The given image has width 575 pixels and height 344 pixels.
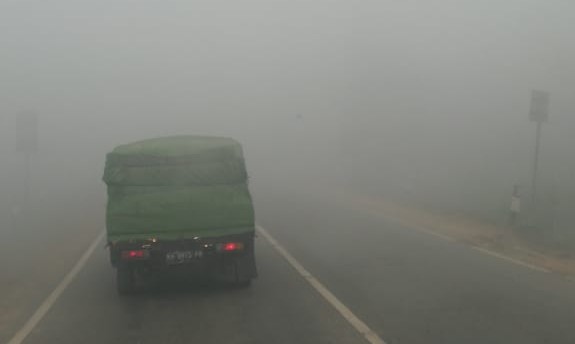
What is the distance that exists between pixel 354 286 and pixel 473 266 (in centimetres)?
270

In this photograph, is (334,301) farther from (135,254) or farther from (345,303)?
(135,254)

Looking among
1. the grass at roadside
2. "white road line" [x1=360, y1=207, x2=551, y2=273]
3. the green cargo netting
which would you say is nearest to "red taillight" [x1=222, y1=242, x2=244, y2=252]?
the green cargo netting

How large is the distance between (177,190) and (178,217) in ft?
2.75

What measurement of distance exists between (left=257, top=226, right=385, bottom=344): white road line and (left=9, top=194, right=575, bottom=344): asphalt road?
0.30 feet

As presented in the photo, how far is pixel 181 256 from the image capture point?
991cm

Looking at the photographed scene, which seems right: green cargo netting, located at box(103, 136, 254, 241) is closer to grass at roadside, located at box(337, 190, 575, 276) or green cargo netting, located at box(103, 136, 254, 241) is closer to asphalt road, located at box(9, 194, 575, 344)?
asphalt road, located at box(9, 194, 575, 344)

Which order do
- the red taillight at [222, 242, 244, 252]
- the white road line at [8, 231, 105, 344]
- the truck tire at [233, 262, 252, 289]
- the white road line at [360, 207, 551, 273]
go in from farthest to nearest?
the white road line at [360, 207, 551, 273]
the truck tire at [233, 262, 252, 289]
the red taillight at [222, 242, 244, 252]
the white road line at [8, 231, 105, 344]

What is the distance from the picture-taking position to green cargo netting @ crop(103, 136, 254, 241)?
9.90m

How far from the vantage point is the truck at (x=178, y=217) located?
32.3 ft

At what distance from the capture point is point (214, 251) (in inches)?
393

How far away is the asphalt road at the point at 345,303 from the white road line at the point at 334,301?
0.30 feet

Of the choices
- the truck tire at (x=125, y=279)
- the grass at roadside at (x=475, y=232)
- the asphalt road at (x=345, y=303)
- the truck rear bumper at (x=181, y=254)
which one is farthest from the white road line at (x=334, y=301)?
the grass at roadside at (x=475, y=232)

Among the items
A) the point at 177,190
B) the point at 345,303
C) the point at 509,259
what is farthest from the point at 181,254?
the point at 509,259

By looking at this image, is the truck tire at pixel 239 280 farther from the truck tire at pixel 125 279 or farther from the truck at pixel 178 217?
the truck tire at pixel 125 279
